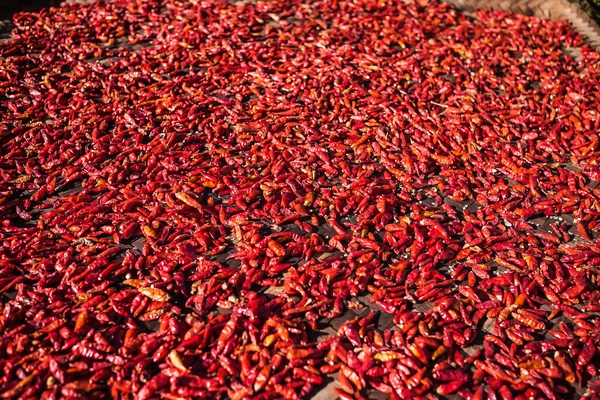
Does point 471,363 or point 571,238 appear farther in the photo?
point 571,238

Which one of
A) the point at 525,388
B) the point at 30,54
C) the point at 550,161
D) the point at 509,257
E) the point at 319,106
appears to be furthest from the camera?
the point at 30,54

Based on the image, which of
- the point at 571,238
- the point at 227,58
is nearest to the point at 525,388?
the point at 571,238

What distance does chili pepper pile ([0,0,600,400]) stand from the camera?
2.68m

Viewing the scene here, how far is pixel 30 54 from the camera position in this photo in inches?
197

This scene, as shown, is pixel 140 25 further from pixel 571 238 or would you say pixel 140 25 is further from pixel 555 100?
pixel 571 238

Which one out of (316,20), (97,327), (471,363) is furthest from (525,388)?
(316,20)

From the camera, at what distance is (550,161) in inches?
167

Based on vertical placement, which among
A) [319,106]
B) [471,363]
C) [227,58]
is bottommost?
[227,58]

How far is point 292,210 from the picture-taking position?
141 inches

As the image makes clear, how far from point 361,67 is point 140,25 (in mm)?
2430

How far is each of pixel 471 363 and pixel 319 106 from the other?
257 centimetres

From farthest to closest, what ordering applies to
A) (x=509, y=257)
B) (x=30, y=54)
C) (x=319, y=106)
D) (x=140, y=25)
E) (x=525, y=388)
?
(x=140, y=25)
(x=30, y=54)
(x=319, y=106)
(x=509, y=257)
(x=525, y=388)

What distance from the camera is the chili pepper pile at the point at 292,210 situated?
2.68 meters

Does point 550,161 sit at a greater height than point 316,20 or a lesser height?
greater
